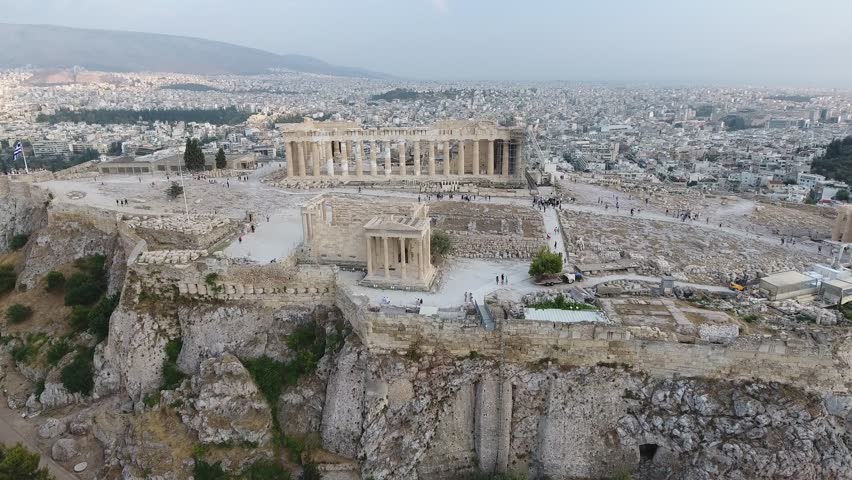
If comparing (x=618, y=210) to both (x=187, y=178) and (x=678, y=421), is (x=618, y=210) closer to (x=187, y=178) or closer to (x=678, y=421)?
(x=678, y=421)

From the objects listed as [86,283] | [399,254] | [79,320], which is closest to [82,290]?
[86,283]

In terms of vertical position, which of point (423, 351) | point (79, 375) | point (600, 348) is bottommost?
point (79, 375)

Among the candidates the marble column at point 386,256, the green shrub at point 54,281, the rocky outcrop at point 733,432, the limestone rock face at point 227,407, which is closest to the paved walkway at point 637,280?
the rocky outcrop at point 733,432

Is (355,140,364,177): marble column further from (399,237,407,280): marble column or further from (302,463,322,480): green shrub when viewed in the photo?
(302,463,322,480): green shrub

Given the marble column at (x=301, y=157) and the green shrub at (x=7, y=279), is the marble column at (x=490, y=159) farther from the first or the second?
the green shrub at (x=7, y=279)

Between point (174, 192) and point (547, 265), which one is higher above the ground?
point (174, 192)

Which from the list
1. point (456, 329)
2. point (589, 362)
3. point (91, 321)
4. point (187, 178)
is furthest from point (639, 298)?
point (187, 178)

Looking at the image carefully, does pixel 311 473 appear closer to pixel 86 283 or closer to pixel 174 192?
pixel 86 283
